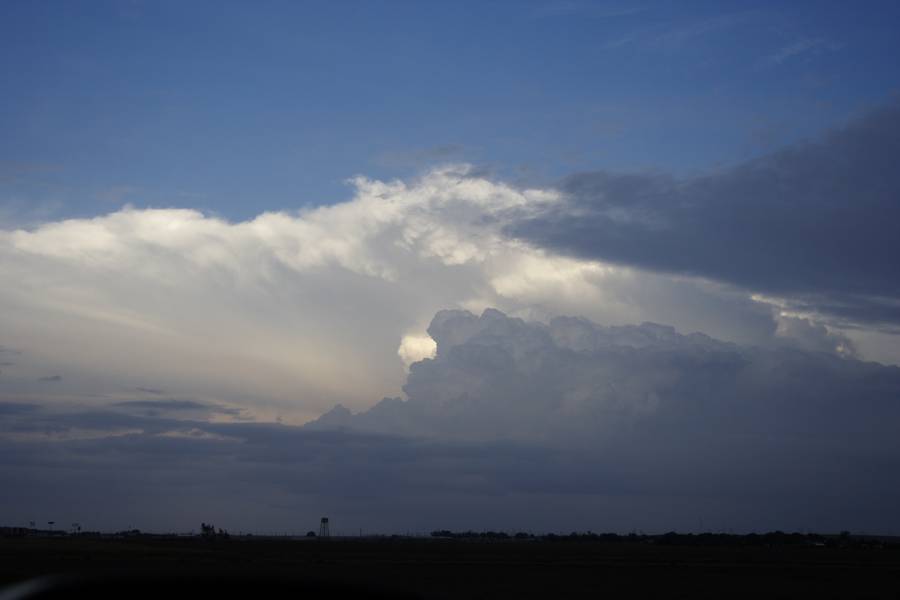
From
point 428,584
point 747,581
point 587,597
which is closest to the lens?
point 587,597

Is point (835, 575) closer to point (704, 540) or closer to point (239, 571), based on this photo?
point (239, 571)

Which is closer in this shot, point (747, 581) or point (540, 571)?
point (747, 581)

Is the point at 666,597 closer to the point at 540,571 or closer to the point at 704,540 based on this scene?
the point at 540,571

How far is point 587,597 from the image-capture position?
48.0m

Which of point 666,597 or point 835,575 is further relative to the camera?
point 835,575

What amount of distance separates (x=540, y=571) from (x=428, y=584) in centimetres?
1913

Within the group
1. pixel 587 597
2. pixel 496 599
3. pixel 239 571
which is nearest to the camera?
pixel 239 571

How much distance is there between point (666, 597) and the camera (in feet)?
161

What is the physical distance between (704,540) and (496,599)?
6495 inches

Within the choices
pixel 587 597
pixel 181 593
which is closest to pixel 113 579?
pixel 181 593

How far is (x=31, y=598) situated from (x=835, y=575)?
75.5m

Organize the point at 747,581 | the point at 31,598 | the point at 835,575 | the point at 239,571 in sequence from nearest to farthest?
the point at 31,598
the point at 239,571
the point at 747,581
the point at 835,575

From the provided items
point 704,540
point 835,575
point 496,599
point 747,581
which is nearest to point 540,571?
point 747,581

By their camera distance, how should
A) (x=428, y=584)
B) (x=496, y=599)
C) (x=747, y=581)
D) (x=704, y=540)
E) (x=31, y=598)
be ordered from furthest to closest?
(x=704, y=540)
(x=747, y=581)
(x=428, y=584)
(x=496, y=599)
(x=31, y=598)
